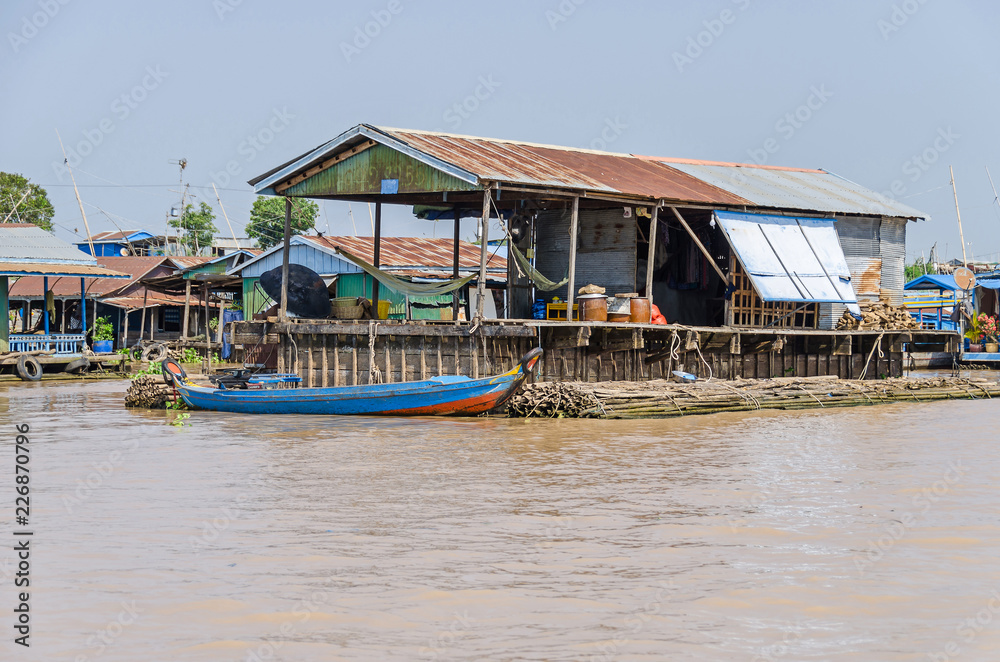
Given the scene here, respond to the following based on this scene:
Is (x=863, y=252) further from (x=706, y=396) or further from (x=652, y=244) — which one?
(x=706, y=396)

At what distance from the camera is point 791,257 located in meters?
20.0

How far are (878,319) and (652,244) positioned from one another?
6250mm

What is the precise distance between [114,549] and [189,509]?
4.82ft

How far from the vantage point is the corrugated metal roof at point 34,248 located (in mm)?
27266

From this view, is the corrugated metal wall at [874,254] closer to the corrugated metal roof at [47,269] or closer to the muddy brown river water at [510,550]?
the muddy brown river water at [510,550]

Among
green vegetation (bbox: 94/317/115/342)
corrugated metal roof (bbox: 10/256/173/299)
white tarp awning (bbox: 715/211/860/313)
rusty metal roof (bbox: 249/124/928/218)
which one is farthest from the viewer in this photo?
green vegetation (bbox: 94/317/115/342)

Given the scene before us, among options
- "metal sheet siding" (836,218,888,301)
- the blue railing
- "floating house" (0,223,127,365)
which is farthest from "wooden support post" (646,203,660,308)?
the blue railing

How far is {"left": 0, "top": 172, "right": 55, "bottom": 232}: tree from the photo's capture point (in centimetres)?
4391

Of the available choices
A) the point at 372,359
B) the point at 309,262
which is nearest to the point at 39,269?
the point at 309,262

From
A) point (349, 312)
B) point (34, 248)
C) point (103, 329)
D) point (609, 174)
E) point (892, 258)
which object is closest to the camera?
point (349, 312)

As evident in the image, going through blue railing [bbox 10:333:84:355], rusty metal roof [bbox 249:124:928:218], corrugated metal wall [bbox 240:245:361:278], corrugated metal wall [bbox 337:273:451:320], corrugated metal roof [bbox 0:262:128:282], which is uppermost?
rusty metal roof [bbox 249:124:928:218]

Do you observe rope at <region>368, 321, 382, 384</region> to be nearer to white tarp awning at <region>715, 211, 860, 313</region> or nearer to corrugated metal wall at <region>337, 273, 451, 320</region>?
white tarp awning at <region>715, 211, 860, 313</region>

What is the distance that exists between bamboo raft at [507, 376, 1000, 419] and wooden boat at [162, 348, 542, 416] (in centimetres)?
57

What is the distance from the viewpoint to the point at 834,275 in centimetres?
2052
